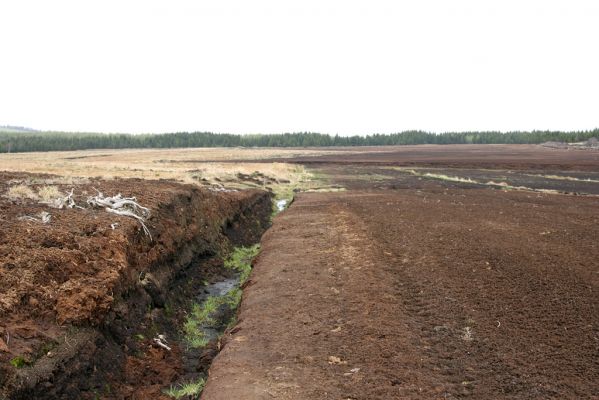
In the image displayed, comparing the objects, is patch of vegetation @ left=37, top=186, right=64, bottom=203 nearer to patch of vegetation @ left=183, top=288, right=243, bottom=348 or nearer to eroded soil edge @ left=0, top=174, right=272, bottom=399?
eroded soil edge @ left=0, top=174, right=272, bottom=399

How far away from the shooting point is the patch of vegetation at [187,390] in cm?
818

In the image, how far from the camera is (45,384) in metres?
7.09

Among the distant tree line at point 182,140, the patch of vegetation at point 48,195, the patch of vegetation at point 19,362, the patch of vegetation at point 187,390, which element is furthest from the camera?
the distant tree line at point 182,140

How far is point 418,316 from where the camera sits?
9.75m

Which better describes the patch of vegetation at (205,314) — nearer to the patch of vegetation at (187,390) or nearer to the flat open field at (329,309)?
the flat open field at (329,309)

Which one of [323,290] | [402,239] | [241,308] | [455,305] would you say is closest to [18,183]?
[241,308]

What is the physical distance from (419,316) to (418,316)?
19 millimetres

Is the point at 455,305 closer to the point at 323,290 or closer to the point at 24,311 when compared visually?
the point at 323,290

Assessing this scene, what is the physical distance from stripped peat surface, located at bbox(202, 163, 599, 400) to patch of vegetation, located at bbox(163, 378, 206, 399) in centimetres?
44

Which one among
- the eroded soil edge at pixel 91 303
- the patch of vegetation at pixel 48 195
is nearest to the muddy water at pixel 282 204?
the eroded soil edge at pixel 91 303

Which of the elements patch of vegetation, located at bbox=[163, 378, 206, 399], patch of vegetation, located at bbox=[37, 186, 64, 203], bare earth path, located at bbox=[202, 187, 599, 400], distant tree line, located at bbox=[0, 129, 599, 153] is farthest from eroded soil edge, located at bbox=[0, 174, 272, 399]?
distant tree line, located at bbox=[0, 129, 599, 153]

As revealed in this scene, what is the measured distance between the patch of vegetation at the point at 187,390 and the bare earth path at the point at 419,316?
0.41 metres

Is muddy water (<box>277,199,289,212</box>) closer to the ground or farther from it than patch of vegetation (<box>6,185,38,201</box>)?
closer to the ground

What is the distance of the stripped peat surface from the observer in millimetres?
7379
